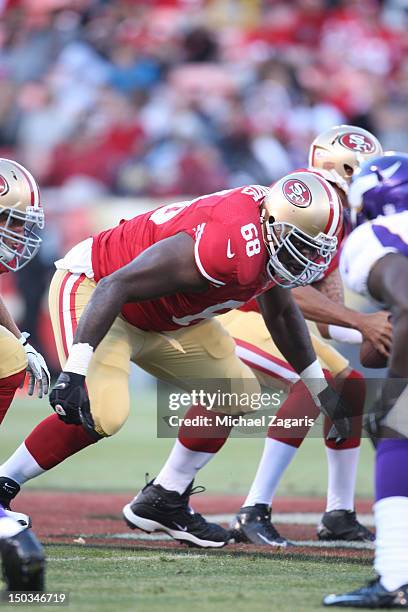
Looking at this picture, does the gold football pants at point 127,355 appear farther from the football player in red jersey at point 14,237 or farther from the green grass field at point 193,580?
the green grass field at point 193,580

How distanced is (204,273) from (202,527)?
1279 mm

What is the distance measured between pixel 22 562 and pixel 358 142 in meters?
2.84

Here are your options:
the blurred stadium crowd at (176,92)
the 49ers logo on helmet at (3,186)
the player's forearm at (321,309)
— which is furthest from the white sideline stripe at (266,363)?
the blurred stadium crowd at (176,92)

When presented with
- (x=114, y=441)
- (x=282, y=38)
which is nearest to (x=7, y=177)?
(x=114, y=441)

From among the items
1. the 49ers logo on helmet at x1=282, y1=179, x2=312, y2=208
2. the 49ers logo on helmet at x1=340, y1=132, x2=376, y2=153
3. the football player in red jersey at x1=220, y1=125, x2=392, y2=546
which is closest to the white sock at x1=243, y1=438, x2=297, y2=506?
the football player in red jersey at x1=220, y1=125, x2=392, y2=546

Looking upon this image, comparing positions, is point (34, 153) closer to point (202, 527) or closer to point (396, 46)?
point (396, 46)

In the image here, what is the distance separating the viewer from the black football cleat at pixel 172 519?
4699 millimetres

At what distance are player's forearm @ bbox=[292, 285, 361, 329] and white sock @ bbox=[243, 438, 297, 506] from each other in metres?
0.59

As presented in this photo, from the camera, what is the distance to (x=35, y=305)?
10984 millimetres

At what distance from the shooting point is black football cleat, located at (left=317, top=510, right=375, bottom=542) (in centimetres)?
494

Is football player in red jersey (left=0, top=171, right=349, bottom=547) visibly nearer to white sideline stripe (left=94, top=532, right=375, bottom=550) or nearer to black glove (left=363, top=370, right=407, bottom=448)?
white sideline stripe (left=94, top=532, right=375, bottom=550)

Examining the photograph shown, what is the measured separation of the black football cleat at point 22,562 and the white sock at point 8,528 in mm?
40

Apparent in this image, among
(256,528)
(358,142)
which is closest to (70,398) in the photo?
(256,528)

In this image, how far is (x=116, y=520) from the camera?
17.7 feet
